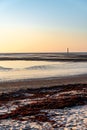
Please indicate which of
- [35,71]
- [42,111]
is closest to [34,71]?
[35,71]

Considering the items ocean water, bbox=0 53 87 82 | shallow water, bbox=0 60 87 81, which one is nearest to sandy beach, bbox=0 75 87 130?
ocean water, bbox=0 53 87 82

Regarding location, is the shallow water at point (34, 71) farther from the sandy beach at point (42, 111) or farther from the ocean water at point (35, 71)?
the sandy beach at point (42, 111)

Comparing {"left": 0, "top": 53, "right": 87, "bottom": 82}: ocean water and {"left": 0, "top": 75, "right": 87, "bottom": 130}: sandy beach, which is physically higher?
{"left": 0, "top": 75, "right": 87, "bottom": 130}: sandy beach

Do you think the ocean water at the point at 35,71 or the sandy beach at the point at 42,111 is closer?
the sandy beach at the point at 42,111

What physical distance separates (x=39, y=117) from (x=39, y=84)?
41.4 feet

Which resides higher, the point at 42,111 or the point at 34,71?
the point at 42,111

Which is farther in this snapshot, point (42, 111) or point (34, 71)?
point (34, 71)

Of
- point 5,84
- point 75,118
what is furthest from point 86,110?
point 5,84

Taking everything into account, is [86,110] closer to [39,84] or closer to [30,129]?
[30,129]

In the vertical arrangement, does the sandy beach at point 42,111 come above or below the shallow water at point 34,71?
above

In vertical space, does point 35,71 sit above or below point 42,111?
below

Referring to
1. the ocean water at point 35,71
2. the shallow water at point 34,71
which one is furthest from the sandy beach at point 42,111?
the shallow water at point 34,71

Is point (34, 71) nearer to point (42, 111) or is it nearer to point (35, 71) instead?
point (35, 71)

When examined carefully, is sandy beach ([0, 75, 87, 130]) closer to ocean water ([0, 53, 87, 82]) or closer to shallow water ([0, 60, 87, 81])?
ocean water ([0, 53, 87, 82])
